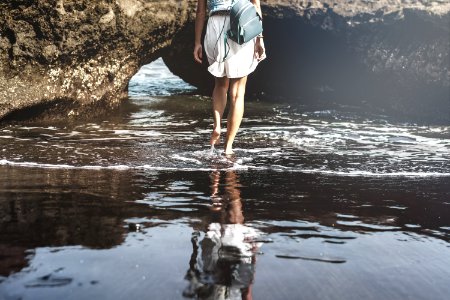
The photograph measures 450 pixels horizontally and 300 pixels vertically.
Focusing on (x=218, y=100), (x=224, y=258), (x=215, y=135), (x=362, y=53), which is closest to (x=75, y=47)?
(x=218, y=100)

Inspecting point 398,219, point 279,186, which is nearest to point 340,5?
point 279,186

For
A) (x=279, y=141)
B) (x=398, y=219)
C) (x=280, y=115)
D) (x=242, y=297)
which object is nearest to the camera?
(x=242, y=297)

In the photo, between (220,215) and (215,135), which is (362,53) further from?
(220,215)

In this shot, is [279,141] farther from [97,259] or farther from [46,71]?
[97,259]

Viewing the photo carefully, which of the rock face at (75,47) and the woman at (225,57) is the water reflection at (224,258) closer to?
the woman at (225,57)

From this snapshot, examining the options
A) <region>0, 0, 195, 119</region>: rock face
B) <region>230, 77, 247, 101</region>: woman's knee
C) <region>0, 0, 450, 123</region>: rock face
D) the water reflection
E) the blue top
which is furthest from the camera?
<region>0, 0, 450, 123</region>: rock face

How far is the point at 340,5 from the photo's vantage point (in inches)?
368

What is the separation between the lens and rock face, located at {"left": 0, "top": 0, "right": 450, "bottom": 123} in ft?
22.5

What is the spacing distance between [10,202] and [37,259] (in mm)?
1131

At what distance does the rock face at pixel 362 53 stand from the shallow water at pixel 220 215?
2083 mm

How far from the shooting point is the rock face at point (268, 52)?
6871 mm

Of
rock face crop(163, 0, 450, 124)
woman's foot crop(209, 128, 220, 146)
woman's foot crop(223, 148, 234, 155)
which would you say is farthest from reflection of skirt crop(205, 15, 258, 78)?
rock face crop(163, 0, 450, 124)

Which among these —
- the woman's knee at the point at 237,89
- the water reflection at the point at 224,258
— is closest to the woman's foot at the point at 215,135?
the woman's knee at the point at 237,89

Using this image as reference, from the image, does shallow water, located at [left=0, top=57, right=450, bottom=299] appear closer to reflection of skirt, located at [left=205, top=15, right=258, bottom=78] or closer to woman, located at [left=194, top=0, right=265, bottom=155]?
woman, located at [left=194, top=0, right=265, bottom=155]
